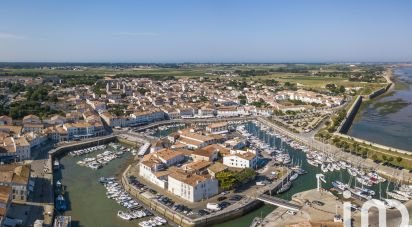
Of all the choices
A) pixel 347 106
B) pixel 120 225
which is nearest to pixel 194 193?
pixel 120 225

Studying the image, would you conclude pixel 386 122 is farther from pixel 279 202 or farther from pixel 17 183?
pixel 17 183

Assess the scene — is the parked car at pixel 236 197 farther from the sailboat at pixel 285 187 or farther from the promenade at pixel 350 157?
the promenade at pixel 350 157

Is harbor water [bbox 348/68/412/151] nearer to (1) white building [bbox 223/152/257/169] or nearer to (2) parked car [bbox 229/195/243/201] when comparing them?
(1) white building [bbox 223/152/257/169]

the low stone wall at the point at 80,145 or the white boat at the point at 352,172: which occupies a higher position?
the low stone wall at the point at 80,145

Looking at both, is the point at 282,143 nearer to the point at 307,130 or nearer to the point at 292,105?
the point at 307,130

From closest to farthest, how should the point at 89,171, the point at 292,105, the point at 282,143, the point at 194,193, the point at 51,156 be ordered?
1. the point at 194,193
2. the point at 89,171
3. the point at 51,156
4. the point at 282,143
5. the point at 292,105

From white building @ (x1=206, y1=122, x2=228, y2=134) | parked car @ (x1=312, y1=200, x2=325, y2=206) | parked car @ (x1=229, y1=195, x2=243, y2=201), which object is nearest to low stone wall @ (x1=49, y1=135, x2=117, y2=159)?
white building @ (x1=206, y1=122, x2=228, y2=134)

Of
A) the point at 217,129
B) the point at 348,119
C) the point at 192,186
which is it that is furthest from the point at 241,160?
the point at 348,119

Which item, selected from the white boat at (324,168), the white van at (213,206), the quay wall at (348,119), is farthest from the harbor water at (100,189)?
the quay wall at (348,119)
